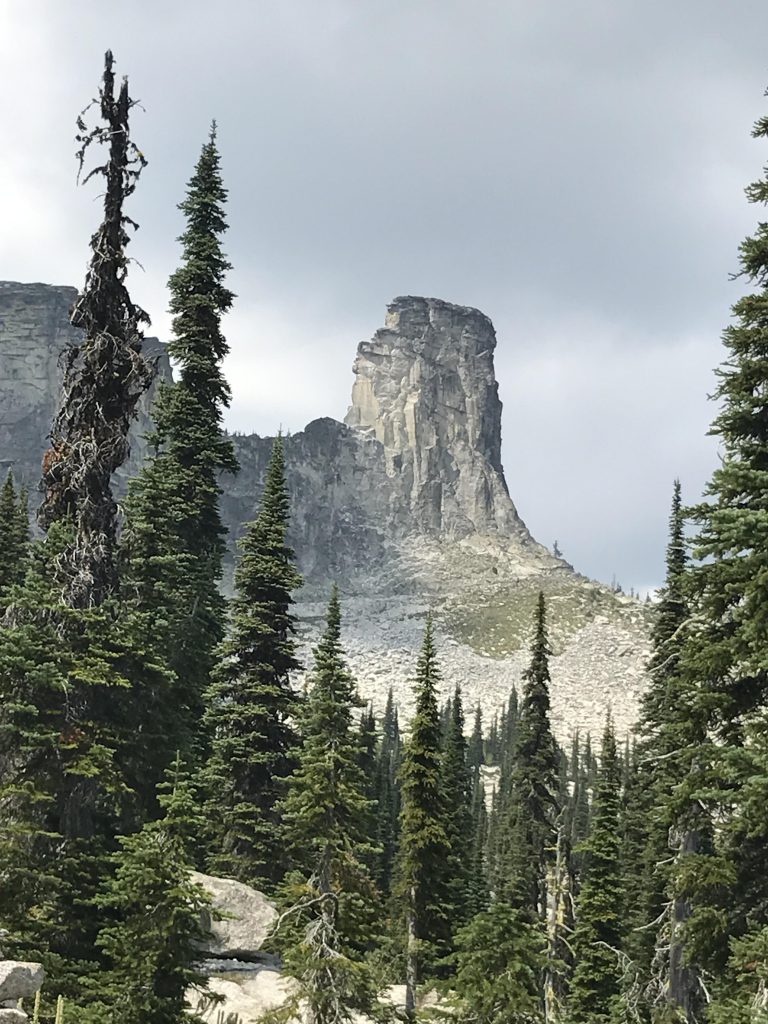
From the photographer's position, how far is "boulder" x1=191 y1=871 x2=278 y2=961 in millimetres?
18062

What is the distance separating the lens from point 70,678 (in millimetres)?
16016

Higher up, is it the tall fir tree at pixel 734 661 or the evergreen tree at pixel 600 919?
the tall fir tree at pixel 734 661

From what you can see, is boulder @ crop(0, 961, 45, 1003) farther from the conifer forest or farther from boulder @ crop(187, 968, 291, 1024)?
boulder @ crop(187, 968, 291, 1024)

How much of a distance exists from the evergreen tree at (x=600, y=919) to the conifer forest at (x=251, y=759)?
0.42 ft

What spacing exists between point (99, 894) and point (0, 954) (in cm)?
156

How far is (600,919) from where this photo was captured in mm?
32219

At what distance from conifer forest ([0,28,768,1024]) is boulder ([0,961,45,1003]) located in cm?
43

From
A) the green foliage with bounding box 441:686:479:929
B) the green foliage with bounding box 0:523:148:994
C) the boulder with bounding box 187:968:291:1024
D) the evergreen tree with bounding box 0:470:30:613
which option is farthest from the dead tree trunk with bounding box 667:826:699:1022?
the evergreen tree with bounding box 0:470:30:613

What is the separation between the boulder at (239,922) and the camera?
18.1 m

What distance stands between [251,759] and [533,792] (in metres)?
12.4

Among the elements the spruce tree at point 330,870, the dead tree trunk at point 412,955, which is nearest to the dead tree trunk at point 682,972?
the spruce tree at point 330,870

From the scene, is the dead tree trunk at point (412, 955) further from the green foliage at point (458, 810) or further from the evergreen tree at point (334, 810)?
the green foliage at point (458, 810)

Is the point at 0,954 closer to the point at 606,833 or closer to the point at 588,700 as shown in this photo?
the point at 606,833

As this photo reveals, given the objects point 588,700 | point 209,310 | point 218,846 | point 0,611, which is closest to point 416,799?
point 218,846
